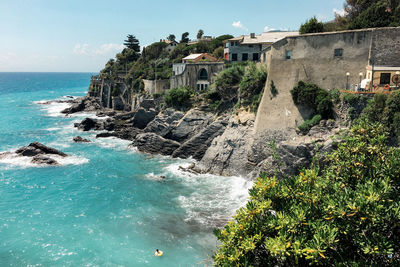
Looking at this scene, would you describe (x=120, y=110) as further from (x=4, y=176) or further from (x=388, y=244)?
(x=388, y=244)

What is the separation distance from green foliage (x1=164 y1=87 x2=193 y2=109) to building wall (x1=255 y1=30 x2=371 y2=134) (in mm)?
14493

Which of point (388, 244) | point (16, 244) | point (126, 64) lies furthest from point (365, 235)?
point (126, 64)

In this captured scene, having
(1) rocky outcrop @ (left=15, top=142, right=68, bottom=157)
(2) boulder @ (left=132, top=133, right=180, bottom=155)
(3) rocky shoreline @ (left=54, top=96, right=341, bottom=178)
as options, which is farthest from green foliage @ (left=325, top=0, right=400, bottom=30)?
(1) rocky outcrop @ (left=15, top=142, right=68, bottom=157)

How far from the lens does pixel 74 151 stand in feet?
138

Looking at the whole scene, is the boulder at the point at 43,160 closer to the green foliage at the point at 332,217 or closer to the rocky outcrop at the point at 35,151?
the rocky outcrop at the point at 35,151

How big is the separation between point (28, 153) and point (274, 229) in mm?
37278

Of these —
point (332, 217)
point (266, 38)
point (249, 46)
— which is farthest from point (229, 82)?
point (332, 217)

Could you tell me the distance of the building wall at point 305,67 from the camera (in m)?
26.7

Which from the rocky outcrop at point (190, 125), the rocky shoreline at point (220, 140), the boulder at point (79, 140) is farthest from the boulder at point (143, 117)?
the rocky outcrop at point (190, 125)

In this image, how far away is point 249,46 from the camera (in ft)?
156

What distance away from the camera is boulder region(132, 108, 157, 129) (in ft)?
163

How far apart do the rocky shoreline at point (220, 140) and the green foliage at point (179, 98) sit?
124cm

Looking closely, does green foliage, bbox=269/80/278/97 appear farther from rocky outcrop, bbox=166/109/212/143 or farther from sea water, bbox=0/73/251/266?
rocky outcrop, bbox=166/109/212/143

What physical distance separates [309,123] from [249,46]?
23.7 meters
